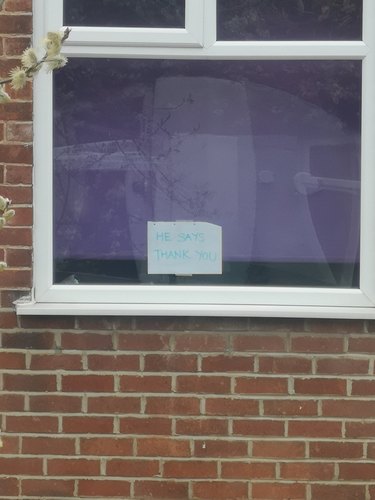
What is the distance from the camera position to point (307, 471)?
3307 millimetres

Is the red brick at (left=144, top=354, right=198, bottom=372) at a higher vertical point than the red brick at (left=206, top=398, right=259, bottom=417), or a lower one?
higher

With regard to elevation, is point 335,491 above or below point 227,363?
below

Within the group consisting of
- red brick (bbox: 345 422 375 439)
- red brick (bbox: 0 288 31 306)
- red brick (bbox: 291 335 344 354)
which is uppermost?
red brick (bbox: 0 288 31 306)

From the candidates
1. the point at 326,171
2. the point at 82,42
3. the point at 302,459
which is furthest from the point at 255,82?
the point at 302,459

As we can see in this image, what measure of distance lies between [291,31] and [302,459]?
1765mm

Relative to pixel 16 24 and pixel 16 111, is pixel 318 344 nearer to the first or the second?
pixel 16 111

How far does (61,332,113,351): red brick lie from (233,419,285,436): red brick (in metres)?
0.62

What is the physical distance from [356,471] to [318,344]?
0.55m

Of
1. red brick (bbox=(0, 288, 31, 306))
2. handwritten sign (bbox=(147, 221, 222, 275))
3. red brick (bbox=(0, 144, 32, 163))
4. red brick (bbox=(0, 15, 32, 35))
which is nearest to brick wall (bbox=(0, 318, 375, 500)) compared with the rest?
red brick (bbox=(0, 288, 31, 306))

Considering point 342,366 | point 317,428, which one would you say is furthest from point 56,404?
point 342,366

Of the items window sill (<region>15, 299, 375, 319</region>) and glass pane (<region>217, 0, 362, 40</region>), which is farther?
glass pane (<region>217, 0, 362, 40</region>)

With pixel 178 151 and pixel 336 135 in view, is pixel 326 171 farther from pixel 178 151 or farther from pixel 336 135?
pixel 178 151

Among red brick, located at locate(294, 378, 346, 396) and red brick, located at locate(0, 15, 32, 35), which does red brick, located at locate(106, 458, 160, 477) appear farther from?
red brick, located at locate(0, 15, 32, 35)

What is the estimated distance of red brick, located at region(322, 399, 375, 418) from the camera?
3.28 m
